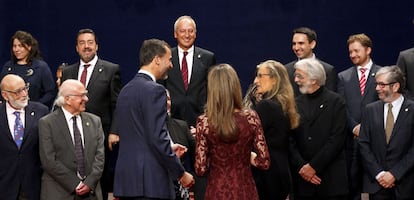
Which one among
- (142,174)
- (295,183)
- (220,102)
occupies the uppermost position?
(220,102)

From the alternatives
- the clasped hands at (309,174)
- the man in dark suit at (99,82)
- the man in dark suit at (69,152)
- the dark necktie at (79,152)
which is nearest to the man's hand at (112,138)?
the man in dark suit at (99,82)

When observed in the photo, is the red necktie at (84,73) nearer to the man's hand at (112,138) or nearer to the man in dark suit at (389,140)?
the man's hand at (112,138)

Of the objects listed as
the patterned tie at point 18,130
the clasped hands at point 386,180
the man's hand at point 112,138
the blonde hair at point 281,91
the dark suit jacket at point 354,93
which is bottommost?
the clasped hands at point 386,180

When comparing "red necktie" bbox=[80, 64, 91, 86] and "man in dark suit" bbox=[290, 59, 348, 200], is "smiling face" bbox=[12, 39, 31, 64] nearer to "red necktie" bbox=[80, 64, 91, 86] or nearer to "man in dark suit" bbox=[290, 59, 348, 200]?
"red necktie" bbox=[80, 64, 91, 86]

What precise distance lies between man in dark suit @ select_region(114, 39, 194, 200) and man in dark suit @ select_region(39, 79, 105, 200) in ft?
3.44

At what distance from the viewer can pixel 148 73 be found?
5484 mm

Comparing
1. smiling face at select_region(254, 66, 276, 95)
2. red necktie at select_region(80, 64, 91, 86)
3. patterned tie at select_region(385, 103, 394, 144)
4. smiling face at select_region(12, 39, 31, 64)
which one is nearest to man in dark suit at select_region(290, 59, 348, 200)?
patterned tie at select_region(385, 103, 394, 144)

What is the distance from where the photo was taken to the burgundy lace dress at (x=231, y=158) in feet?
17.4

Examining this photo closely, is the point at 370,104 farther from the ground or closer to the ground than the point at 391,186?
farther from the ground

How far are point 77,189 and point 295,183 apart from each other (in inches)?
68.1

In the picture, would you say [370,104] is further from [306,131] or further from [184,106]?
[184,106]

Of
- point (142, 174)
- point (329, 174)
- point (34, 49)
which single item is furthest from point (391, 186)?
point (34, 49)

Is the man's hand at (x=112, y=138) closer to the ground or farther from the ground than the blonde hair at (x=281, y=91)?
closer to the ground

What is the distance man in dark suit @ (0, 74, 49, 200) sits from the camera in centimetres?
667
